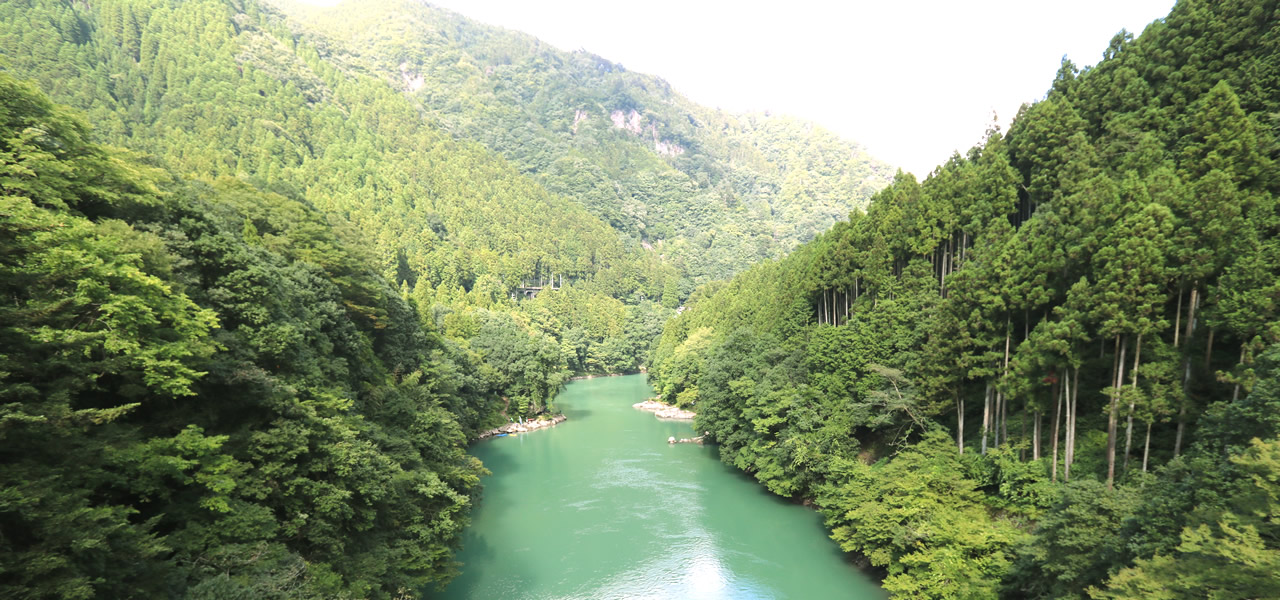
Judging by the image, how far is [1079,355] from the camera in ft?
55.9

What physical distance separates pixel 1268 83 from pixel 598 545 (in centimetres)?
→ 2987

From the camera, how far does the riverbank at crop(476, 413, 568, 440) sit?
4614 centimetres

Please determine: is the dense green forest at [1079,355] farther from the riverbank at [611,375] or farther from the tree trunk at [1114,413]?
the riverbank at [611,375]

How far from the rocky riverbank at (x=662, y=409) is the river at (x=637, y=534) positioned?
10.6 m

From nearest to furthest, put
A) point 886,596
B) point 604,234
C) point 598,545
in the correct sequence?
point 886,596 → point 598,545 → point 604,234

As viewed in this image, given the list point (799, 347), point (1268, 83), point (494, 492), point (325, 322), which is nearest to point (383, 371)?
point (325, 322)

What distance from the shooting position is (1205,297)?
15.1 m

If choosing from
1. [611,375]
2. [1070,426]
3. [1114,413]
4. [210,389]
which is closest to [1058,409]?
[1070,426]

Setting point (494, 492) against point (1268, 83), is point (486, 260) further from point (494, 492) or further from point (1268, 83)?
point (1268, 83)

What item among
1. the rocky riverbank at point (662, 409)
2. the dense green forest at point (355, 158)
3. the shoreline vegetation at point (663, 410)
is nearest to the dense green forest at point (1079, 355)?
the shoreline vegetation at point (663, 410)

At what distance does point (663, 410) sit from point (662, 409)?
0.63 metres

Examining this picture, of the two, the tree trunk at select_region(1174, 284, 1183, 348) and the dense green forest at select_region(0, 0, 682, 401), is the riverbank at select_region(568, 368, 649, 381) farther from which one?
the tree trunk at select_region(1174, 284, 1183, 348)

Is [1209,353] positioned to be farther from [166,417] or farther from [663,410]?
[663,410]

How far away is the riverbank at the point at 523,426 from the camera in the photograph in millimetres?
46144
